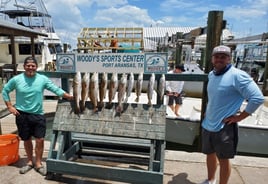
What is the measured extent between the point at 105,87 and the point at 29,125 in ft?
3.85

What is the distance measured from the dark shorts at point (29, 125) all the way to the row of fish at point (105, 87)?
1.77 ft

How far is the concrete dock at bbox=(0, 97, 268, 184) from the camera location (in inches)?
120

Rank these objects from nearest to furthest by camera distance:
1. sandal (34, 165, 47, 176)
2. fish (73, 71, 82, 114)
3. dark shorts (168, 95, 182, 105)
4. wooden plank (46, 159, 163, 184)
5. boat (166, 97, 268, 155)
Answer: wooden plank (46, 159, 163, 184), fish (73, 71, 82, 114), sandal (34, 165, 47, 176), boat (166, 97, 268, 155), dark shorts (168, 95, 182, 105)

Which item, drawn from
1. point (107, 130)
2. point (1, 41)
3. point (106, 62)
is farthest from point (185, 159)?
point (1, 41)

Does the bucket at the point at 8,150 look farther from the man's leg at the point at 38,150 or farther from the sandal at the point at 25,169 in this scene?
the man's leg at the point at 38,150

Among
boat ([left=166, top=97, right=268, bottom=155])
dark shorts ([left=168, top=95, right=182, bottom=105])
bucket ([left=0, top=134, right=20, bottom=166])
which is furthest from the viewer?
dark shorts ([left=168, top=95, right=182, bottom=105])

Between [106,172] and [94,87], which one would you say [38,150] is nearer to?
[106,172]

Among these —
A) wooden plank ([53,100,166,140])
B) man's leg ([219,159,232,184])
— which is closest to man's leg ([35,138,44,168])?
wooden plank ([53,100,166,140])

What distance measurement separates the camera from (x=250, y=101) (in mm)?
2223

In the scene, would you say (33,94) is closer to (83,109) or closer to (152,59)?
(83,109)

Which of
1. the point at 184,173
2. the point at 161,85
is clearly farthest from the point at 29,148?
the point at 184,173

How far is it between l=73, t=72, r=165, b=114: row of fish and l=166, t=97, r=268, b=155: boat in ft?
9.63

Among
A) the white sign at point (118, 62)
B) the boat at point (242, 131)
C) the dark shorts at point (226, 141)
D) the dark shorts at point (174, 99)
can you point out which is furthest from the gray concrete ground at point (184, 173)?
the dark shorts at point (174, 99)

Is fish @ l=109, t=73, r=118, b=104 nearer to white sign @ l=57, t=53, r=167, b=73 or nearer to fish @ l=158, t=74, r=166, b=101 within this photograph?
white sign @ l=57, t=53, r=167, b=73
